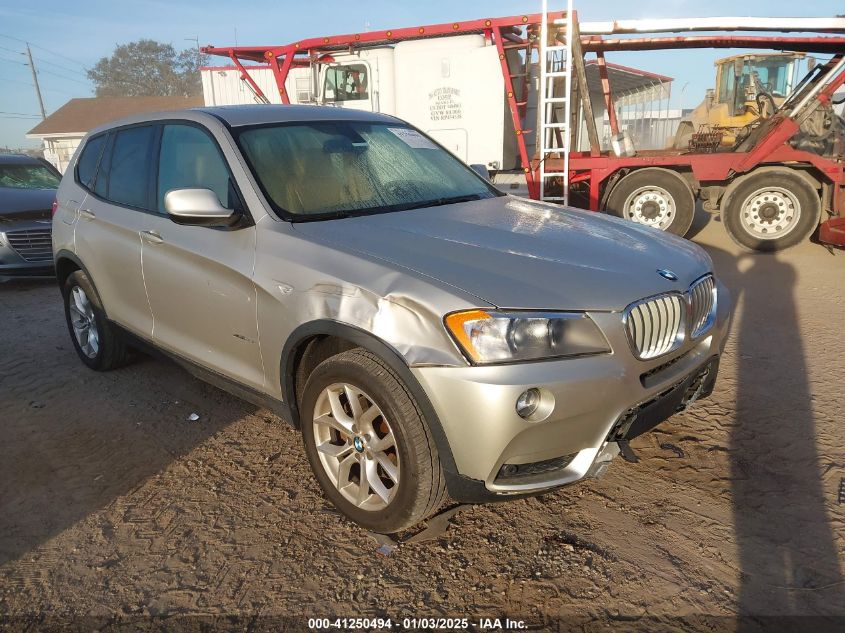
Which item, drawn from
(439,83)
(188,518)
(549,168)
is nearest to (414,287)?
(188,518)

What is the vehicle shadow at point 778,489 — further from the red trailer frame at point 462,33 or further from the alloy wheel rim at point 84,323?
the red trailer frame at point 462,33

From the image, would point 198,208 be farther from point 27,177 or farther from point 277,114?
point 27,177

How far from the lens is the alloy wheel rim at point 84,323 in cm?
449

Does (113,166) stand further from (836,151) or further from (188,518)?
(836,151)

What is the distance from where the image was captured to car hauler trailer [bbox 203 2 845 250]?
7973 millimetres

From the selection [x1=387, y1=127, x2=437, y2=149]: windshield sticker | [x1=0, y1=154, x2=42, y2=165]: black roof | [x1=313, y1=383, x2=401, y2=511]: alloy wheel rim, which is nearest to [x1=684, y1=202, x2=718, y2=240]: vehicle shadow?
[x1=387, y1=127, x2=437, y2=149]: windshield sticker

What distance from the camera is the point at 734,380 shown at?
13.5 feet

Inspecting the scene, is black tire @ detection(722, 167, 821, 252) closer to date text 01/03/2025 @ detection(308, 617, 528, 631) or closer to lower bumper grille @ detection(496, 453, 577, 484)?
lower bumper grille @ detection(496, 453, 577, 484)

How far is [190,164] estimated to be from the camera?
11.2 ft

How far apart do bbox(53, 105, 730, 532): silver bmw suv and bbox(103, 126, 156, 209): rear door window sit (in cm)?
2

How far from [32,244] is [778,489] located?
26.7 feet

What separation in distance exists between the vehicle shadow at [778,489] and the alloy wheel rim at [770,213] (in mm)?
3562

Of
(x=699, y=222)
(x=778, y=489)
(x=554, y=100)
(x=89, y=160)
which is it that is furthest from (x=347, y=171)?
(x=699, y=222)

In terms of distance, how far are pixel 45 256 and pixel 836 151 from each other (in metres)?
10.3
